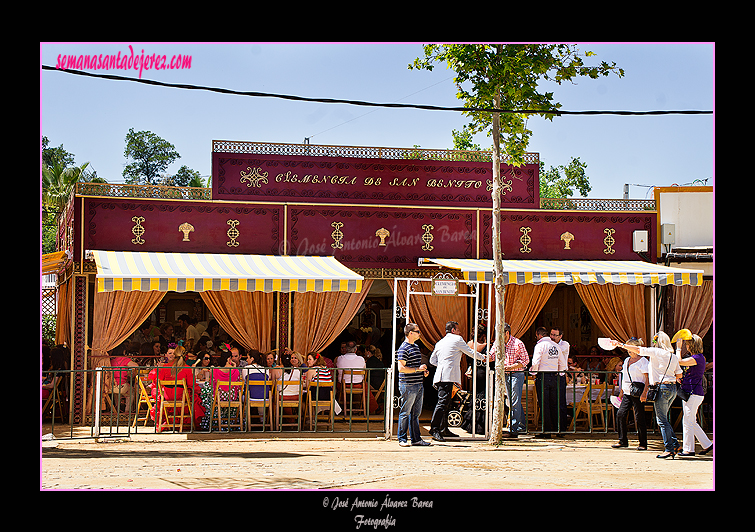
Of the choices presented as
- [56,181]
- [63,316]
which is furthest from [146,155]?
[63,316]

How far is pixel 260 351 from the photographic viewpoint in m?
12.5

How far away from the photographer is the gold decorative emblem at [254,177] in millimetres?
12844

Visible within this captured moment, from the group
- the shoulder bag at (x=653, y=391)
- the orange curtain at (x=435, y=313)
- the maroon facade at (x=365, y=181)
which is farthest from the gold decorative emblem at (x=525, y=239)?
the shoulder bag at (x=653, y=391)

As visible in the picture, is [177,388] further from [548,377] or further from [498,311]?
[548,377]

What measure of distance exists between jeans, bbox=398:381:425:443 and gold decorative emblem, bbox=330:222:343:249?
12.9 ft

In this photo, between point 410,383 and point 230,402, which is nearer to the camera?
point 410,383

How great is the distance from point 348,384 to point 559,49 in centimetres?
564

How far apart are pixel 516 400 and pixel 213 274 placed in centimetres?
453

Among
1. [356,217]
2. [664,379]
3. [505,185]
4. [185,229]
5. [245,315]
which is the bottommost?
[664,379]

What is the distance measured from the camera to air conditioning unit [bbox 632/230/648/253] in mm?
13906

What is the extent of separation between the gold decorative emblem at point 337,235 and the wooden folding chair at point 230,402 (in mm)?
3400

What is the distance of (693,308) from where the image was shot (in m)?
13.9

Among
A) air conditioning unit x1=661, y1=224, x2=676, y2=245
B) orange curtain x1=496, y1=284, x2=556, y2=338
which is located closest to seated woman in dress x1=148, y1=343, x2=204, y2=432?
orange curtain x1=496, y1=284, x2=556, y2=338

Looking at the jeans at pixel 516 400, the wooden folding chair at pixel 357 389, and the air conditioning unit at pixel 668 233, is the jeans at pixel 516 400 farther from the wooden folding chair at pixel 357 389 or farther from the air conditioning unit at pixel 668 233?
the air conditioning unit at pixel 668 233
